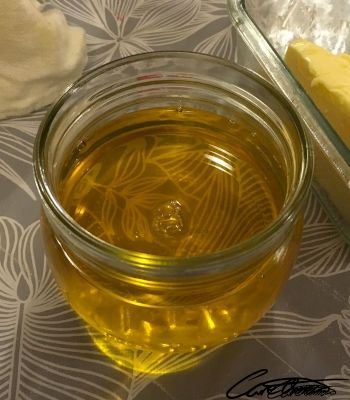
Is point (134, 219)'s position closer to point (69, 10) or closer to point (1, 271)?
point (1, 271)

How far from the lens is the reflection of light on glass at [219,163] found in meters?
0.47

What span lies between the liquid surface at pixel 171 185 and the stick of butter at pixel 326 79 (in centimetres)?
7

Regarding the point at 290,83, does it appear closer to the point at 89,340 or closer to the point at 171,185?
the point at 171,185

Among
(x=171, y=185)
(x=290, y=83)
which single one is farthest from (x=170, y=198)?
(x=290, y=83)

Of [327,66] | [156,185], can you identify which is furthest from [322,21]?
[156,185]

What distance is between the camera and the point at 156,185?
46 cm

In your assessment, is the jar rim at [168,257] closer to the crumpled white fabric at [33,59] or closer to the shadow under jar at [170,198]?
the shadow under jar at [170,198]

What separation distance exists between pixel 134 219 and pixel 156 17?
0.91ft

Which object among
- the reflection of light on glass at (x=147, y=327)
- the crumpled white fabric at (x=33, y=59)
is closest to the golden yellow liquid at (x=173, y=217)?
the reflection of light on glass at (x=147, y=327)

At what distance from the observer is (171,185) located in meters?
0.46

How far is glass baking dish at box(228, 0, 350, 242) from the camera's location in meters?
0.49

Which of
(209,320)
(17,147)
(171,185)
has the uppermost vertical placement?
(17,147)

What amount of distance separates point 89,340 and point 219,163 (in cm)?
15

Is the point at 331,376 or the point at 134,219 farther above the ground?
the point at 134,219
